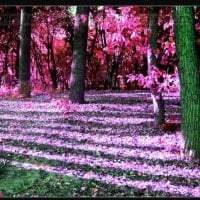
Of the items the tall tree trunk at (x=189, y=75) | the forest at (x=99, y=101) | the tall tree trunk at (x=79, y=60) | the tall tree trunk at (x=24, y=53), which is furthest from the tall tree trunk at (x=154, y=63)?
the tall tree trunk at (x=24, y=53)

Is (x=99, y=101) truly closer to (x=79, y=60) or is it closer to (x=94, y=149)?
(x=79, y=60)

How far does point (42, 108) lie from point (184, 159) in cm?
261

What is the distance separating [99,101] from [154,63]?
1.32 metres

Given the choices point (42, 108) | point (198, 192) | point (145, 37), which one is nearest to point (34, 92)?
→ point (42, 108)

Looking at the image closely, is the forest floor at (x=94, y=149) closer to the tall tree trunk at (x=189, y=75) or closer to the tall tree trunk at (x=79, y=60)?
the tall tree trunk at (x=79, y=60)

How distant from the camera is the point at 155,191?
22.2 ft

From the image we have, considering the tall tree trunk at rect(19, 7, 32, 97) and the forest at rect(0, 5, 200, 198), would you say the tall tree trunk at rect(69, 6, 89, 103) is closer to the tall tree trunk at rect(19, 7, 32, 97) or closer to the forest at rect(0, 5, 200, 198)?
the forest at rect(0, 5, 200, 198)

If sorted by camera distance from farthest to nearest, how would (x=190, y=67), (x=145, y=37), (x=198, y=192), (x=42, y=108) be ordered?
1. (x=145, y=37)
2. (x=42, y=108)
3. (x=190, y=67)
4. (x=198, y=192)

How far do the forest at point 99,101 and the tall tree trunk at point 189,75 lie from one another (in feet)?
0.05

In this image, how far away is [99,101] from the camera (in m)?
8.45

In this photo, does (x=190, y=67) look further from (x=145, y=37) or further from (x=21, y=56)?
(x=21, y=56)

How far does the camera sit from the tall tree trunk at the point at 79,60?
8.16 meters

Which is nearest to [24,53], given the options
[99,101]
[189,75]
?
[99,101]

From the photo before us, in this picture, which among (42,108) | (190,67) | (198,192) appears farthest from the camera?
(42,108)
